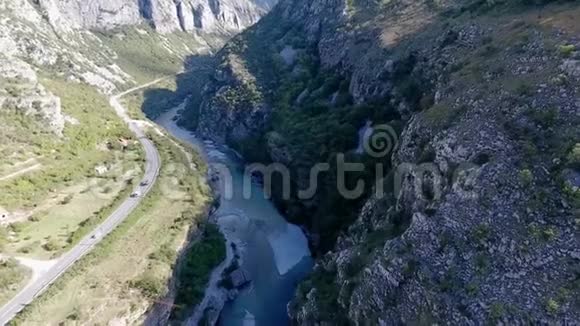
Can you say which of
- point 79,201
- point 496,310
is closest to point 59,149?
point 79,201

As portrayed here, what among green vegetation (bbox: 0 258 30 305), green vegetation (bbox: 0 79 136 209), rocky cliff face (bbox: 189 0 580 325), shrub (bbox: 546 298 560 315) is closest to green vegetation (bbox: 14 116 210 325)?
green vegetation (bbox: 0 258 30 305)

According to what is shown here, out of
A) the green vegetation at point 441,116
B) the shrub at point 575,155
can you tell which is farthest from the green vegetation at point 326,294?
the shrub at point 575,155

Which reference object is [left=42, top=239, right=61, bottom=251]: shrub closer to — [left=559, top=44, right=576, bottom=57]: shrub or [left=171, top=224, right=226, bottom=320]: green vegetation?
[left=171, top=224, right=226, bottom=320]: green vegetation

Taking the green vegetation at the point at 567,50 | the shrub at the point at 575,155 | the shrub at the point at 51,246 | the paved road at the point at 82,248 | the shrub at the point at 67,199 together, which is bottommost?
the shrub at the point at 575,155

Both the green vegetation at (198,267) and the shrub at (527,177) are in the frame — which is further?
the green vegetation at (198,267)

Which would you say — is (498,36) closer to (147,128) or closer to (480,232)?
(480,232)

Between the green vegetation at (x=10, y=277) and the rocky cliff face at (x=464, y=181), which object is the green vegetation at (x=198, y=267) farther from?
the green vegetation at (x=10, y=277)

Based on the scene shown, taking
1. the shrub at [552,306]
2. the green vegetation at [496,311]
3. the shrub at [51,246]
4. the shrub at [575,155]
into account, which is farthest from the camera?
the shrub at [51,246]
